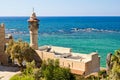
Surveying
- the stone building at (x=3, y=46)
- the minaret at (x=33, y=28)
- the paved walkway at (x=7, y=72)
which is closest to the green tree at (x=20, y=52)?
the paved walkway at (x=7, y=72)

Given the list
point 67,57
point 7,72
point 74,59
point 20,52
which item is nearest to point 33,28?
point 20,52

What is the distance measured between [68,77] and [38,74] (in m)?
2.89

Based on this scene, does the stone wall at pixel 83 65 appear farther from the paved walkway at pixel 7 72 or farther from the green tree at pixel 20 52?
the paved walkway at pixel 7 72

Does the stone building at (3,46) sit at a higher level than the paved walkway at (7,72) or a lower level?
higher

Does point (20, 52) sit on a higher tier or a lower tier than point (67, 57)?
higher

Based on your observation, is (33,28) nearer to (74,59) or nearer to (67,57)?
(67,57)

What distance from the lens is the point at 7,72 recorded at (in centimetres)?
2948

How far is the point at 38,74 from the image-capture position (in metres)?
23.9

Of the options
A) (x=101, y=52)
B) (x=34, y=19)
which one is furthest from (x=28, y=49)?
(x=101, y=52)

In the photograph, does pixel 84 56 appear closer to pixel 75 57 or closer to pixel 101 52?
pixel 75 57

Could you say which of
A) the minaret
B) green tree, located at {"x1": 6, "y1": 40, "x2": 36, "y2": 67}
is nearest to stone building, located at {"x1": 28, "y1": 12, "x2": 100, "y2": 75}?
the minaret

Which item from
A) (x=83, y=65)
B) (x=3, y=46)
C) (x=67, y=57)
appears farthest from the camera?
(x=3, y=46)

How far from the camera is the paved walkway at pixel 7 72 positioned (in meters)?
27.6

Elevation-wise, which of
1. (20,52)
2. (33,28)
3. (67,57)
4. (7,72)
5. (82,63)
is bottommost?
(7,72)
